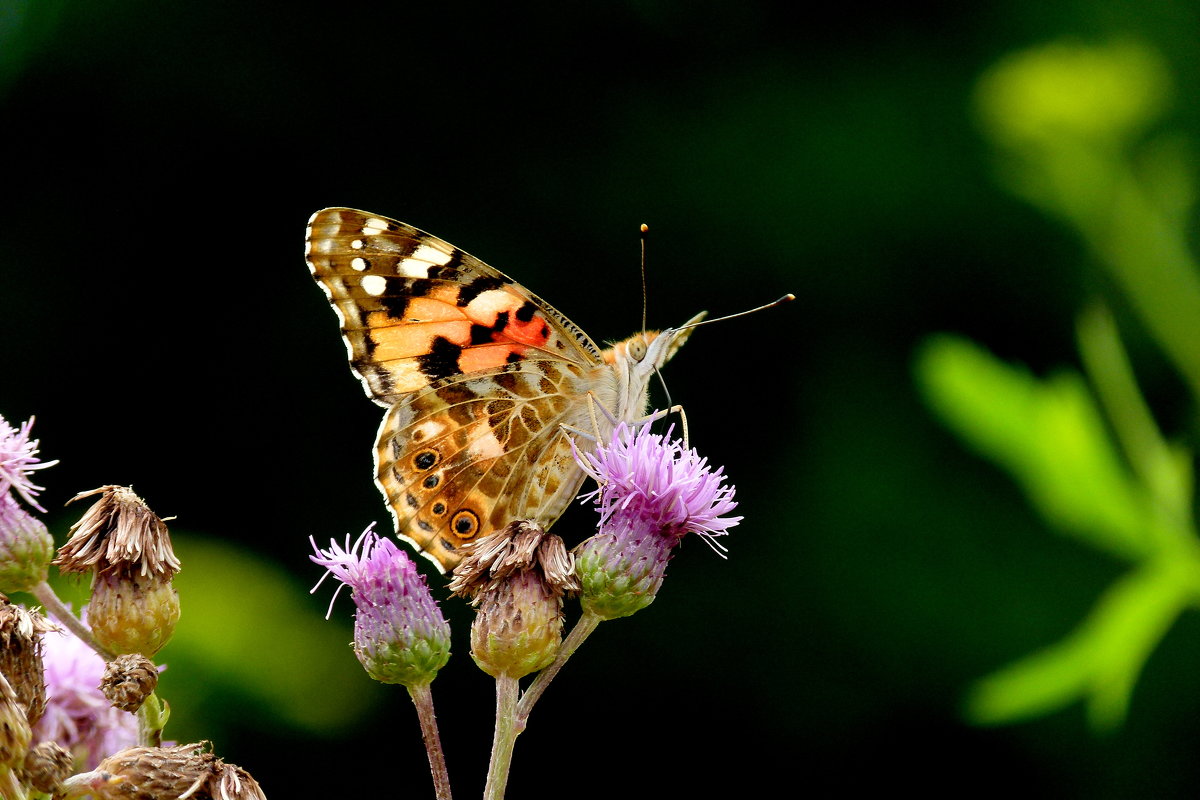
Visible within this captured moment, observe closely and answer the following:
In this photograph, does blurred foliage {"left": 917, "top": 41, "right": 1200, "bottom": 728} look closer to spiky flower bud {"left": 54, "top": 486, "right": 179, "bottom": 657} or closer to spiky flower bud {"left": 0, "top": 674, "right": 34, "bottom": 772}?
spiky flower bud {"left": 54, "top": 486, "right": 179, "bottom": 657}

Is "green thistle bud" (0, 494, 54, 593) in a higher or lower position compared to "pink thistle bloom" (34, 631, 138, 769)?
higher

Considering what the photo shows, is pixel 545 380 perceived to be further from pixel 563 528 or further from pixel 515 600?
pixel 563 528

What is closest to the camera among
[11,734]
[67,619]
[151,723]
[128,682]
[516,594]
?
[11,734]

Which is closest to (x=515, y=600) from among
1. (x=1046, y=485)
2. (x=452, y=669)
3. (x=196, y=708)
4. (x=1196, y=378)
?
(x=1046, y=485)

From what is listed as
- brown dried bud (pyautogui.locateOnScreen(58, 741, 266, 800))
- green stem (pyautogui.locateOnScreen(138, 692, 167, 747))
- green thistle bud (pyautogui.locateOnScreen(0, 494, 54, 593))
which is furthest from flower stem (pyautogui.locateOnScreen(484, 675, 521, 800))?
green thistle bud (pyautogui.locateOnScreen(0, 494, 54, 593))

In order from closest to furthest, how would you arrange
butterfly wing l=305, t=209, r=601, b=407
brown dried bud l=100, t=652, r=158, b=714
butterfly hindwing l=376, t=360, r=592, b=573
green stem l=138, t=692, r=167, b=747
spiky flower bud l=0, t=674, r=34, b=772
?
spiky flower bud l=0, t=674, r=34, b=772, brown dried bud l=100, t=652, r=158, b=714, green stem l=138, t=692, r=167, b=747, butterfly hindwing l=376, t=360, r=592, b=573, butterfly wing l=305, t=209, r=601, b=407

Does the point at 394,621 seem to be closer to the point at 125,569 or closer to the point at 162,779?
the point at 125,569

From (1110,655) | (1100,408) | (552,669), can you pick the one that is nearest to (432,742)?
Answer: (552,669)

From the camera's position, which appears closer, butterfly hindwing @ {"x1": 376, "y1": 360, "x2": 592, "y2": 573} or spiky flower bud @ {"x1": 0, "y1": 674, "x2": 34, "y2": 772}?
spiky flower bud @ {"x1": 0, "y1": 674, "x2": 34, "y2": 772}
